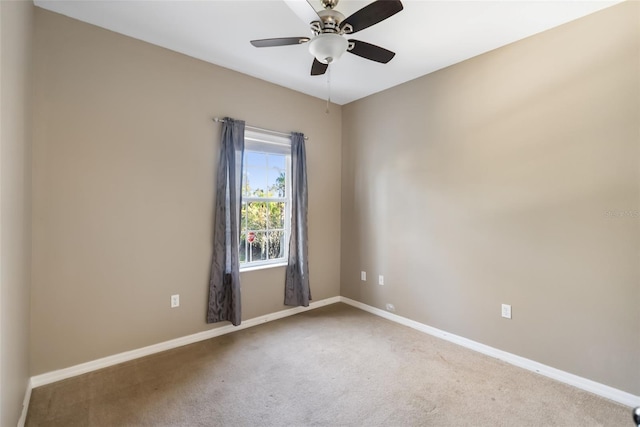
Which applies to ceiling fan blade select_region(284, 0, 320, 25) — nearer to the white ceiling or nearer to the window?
the white ceiling

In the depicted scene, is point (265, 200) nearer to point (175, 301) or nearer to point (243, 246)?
point (243, 246)

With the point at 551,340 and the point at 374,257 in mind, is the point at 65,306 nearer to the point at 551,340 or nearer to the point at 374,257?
the point at 374,257

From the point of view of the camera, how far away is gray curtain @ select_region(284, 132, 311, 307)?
349 cm

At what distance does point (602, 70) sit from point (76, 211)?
3.96 meters

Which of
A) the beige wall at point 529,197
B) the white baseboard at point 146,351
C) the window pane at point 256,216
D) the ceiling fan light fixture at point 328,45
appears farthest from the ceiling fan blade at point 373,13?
the white baseboard at point 146,351

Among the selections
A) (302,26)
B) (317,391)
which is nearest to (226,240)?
(317,391)

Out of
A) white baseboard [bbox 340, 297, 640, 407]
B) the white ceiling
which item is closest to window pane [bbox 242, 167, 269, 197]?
the white ceiling

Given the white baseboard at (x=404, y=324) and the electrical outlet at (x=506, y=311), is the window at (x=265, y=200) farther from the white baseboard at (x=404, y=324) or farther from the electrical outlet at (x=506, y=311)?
the electrical outlet at (x=506, y=311)

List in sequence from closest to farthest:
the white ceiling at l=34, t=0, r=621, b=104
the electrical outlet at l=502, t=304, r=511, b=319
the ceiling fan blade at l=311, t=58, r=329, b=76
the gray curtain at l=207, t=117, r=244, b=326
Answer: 1. the white ceiling at l=34, t=0, r=621, b=104
2. the ceiling fan blade at l=311, t=58, r=329, b=76
3. the electrical outlet at l=502, t=304, r=511, b=319
4. the gray curtain at l=207, t=117, r=244, b=326

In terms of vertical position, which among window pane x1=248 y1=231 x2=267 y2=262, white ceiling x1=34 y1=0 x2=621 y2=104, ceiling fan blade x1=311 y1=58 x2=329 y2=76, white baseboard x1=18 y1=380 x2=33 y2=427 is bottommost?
white baseboard x1=18 y1=380 x2=33 y2=427

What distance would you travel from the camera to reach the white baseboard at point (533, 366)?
2008 millimetres

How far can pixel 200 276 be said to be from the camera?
2.88 m

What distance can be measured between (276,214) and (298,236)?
379 millimetres

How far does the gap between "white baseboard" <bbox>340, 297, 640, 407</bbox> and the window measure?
1.62m
